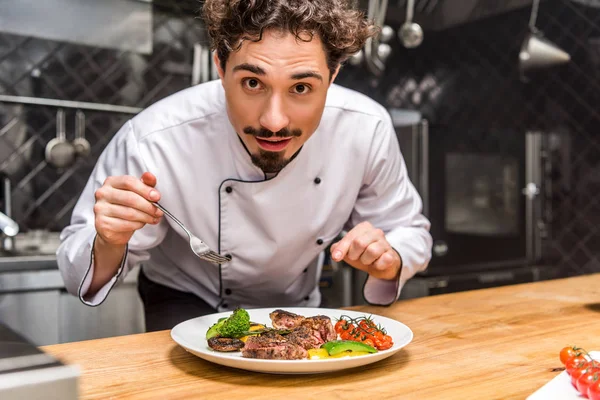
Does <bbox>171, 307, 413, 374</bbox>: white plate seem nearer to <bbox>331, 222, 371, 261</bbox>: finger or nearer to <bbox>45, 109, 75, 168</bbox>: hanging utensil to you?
<bbox>331, 222, 371, 261</bbox>: finger

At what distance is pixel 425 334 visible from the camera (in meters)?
1.17

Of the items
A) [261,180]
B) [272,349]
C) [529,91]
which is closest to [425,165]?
[529,91]

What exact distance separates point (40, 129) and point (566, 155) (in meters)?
3.41

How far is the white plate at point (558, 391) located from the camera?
0.78m

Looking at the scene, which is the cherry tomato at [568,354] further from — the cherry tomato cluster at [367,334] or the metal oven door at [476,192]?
the metal oven door at [476,192]

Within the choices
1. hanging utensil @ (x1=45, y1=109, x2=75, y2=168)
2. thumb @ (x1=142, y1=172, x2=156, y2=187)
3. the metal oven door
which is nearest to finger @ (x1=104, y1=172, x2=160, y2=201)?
thumb @ (x1=142, y1=172, x2=156, y2=187)

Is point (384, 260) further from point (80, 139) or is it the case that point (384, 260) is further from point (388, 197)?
point (80, 139)

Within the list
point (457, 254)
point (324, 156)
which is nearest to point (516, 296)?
point (324, 156)

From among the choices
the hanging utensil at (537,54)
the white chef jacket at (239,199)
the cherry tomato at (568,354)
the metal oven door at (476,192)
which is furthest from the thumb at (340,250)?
the metal oven door at (476,192)

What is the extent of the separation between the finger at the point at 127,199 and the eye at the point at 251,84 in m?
0.34

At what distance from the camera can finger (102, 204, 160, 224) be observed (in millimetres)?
1132

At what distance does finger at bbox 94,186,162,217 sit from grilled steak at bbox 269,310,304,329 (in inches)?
11.7

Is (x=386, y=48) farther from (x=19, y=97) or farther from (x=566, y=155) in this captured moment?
(x=19, y=97)

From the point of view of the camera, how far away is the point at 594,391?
767mm
